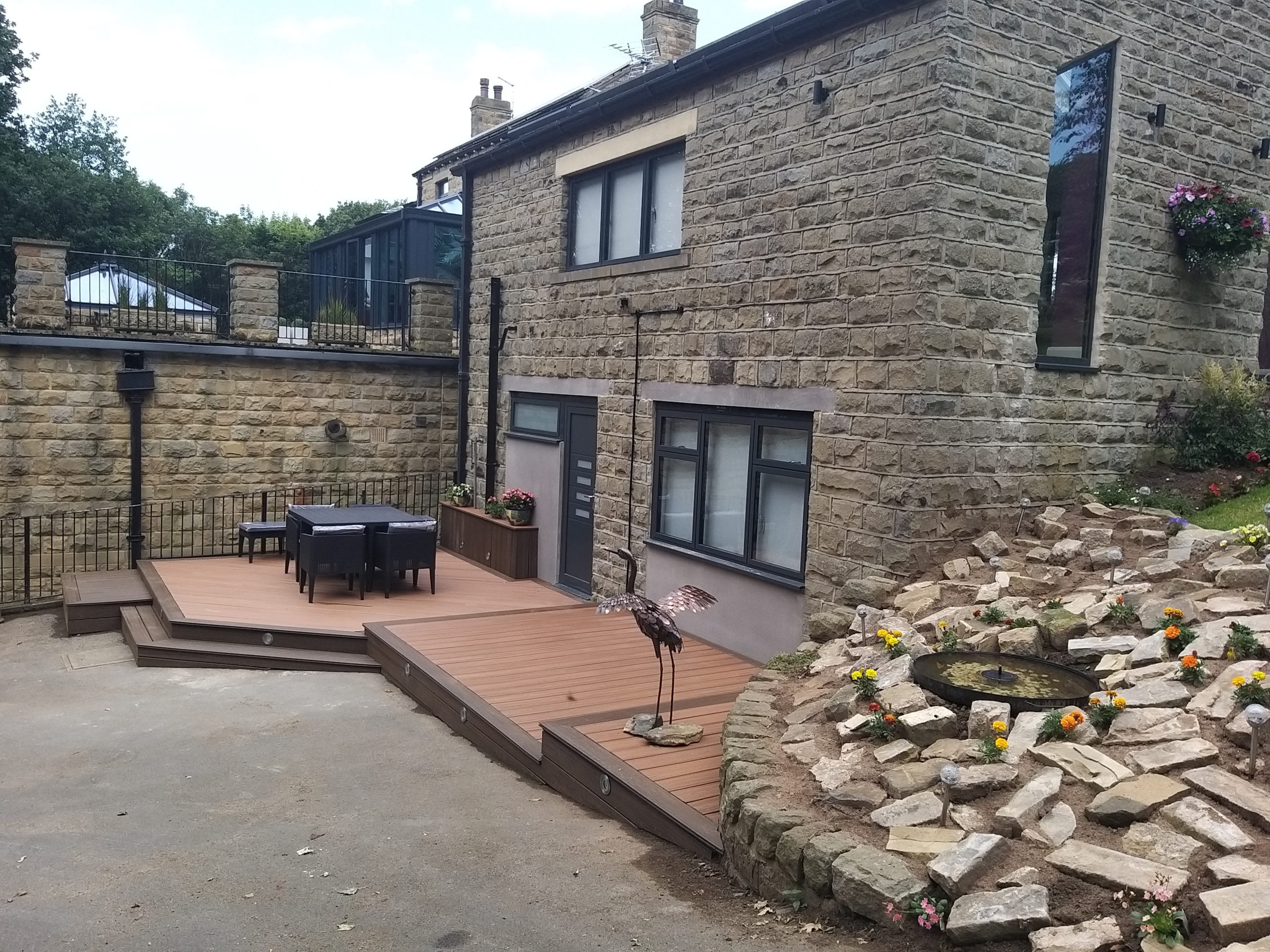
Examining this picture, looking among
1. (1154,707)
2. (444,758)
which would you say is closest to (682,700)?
(444,758)

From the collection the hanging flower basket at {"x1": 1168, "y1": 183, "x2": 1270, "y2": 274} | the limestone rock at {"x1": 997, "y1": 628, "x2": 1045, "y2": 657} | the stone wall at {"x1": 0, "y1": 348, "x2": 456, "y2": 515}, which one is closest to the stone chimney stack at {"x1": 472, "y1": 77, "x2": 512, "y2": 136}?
the stone wall at {"x1": 0, "y1": 348, "x2": 456, "y2": 515}

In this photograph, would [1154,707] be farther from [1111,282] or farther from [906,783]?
[1111,282]

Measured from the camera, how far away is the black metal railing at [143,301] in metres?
12.3

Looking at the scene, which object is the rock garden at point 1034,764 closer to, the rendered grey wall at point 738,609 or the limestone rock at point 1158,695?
the limestone rock at point 1158,695

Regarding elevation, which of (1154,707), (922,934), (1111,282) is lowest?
(922,934)

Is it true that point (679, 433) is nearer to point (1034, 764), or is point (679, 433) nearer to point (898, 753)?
point (898, 753)

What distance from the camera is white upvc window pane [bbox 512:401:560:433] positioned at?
11.6 m

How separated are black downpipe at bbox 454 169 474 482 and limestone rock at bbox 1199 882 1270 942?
37.5 feet

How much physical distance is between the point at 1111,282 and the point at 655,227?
4.23 metres

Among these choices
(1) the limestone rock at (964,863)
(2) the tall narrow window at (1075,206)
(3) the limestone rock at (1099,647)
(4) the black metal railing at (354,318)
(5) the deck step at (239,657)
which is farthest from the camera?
(4) the black metal railing at (354,318)

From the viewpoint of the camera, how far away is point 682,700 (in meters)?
7.09

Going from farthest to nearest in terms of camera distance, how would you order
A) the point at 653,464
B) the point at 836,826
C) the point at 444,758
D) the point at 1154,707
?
the point at 653,464 < the point at 444,758 < the point at 1154,707 < the point at 836,826

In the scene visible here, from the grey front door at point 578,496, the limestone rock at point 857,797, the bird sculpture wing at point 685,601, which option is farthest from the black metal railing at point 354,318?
the limestone rock at point 857,797

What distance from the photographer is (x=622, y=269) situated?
397 inches
